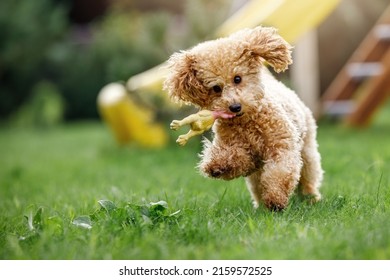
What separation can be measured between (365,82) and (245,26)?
2497mm

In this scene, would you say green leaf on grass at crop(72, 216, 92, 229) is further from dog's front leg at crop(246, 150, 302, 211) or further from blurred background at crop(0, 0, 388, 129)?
blurred background at crop(0, 0, 388, 129)

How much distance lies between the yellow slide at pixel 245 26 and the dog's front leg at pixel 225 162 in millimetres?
3154

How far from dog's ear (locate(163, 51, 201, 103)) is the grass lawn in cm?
50

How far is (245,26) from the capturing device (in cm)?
641

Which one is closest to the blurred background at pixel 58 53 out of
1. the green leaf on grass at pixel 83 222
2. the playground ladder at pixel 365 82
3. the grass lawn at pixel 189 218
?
the playground ladder at pixel 365 82

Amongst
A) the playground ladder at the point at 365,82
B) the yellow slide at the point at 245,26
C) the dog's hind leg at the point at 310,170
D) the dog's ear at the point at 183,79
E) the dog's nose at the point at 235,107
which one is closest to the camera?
the dog's nose at the point at 235,107

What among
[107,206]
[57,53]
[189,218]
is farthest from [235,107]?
[57,53]

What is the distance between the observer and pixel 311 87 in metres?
8.16

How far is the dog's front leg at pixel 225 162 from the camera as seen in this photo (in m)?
3.03

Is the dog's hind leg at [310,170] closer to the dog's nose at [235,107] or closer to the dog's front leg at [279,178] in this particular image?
the dog's front leg at [279,178]

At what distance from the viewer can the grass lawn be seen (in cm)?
254

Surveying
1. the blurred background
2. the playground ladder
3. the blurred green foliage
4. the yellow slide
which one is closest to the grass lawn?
the yellow slide

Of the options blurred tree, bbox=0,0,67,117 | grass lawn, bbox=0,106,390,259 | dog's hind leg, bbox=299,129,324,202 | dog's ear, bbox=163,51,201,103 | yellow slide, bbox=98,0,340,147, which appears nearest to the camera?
grass lawn, bbox=0,106,390,259

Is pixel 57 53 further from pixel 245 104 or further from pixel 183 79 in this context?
pixel 245 104
